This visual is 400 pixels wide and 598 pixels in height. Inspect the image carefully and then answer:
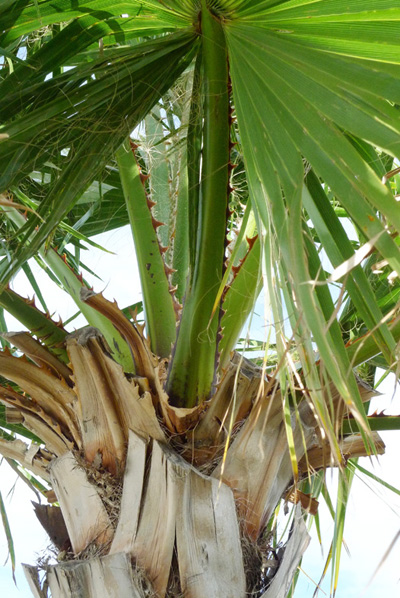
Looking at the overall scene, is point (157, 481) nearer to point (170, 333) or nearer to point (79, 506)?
point (79, 506)

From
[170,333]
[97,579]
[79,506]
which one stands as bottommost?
[97,579]

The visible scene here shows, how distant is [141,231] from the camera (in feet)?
4.59

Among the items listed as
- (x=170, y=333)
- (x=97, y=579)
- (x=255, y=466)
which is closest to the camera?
(x=97, y=579)

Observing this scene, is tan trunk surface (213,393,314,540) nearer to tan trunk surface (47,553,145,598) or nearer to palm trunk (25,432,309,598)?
palm trunk (25,432,309,598)

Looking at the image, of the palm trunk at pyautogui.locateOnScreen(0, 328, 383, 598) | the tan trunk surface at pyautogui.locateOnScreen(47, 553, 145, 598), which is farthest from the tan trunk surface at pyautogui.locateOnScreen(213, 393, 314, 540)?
the tan trunk surface at pyautogui.locateOnScreen(47, 553, 145, 598)

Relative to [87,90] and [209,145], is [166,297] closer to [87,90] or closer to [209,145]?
[209,145]

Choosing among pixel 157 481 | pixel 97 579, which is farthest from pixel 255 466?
pixel 97 579

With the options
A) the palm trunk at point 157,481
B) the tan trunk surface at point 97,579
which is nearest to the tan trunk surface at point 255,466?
the palm trunk at point 157,481

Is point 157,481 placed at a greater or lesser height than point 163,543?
greater

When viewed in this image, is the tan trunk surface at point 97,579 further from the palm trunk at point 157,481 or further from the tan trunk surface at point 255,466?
the tan trunk surface at point 255,466

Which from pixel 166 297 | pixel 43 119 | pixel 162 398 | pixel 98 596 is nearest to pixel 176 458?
pixel 162 398

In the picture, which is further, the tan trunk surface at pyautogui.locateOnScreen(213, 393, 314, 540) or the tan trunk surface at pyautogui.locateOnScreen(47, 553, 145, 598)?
the tan trunk surface at pyautogui.locateOnScreen(213, 393, 314, 540)

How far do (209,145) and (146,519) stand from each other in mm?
709

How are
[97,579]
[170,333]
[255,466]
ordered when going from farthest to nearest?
[170,333]
[255,466]
[97,579]
